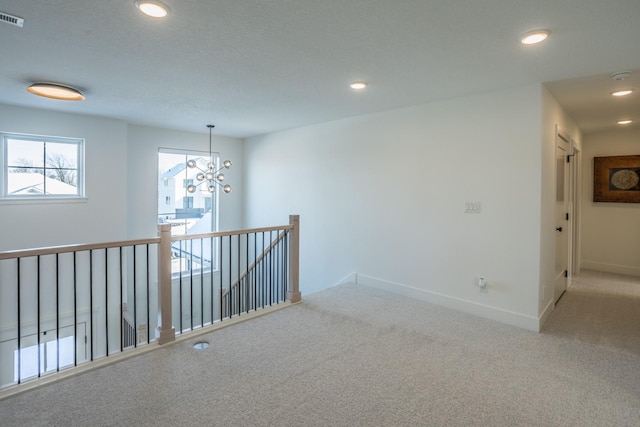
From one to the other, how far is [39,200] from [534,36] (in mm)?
5770

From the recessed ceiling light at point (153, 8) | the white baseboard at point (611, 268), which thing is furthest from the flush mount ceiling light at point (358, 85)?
the white baseboard at point (611, 268)

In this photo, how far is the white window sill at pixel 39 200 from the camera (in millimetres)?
4430

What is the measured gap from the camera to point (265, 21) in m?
2.18

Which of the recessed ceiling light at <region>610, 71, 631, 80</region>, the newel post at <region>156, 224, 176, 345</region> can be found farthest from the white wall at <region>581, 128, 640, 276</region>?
the newel post at <region>156, 224, 176, 345</region>

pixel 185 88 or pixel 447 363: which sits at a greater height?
pixel 185 88

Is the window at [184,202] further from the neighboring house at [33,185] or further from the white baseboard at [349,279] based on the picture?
the white baseboard at [349,279]

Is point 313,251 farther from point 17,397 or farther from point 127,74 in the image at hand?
point 17,397

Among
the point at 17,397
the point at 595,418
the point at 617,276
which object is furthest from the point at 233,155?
the point at 617,276

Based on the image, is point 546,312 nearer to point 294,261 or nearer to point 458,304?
point 458,304

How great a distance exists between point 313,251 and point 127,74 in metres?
3.46

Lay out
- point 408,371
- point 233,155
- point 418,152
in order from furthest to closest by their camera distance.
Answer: point 233,155, point 418,152, point 408,371

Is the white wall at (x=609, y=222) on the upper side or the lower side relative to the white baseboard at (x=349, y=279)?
upper

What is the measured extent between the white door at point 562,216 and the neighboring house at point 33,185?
6340mm

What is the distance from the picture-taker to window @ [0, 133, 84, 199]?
15.0 ft
